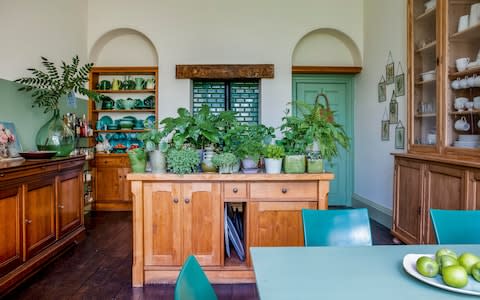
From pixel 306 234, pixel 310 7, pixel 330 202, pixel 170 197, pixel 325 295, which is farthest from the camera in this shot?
pixel 330 202

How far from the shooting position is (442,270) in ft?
3.25

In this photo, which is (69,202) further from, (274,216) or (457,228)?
(457,228)

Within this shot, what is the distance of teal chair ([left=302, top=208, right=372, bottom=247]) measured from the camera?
1.57 m

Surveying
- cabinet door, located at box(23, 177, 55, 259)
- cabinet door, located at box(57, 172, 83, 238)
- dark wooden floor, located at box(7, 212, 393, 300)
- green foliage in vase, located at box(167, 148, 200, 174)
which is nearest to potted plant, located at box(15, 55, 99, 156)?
cabinet door, located at box(57, 172, 83, 238)

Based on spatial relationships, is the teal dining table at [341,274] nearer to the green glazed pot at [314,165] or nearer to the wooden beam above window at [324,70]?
the green glazed pot at [314,165]

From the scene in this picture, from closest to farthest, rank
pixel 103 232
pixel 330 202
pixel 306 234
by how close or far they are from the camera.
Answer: pixel 306 234 → pixel 103 232 → pixel 330 202

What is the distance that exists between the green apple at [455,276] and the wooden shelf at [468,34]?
2.48 metres

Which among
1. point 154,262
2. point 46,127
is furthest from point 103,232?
point 154,262

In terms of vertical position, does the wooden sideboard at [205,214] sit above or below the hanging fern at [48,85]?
below

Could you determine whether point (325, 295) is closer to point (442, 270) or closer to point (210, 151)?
point (442, 270)

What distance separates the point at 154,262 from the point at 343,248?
1.80m

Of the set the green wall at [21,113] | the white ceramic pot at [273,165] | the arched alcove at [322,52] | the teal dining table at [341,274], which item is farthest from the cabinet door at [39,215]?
the arched alcove at [322,52]

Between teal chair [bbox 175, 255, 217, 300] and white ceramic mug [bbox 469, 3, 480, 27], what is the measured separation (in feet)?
9.71

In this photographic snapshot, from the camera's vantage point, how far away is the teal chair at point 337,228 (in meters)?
1.57
